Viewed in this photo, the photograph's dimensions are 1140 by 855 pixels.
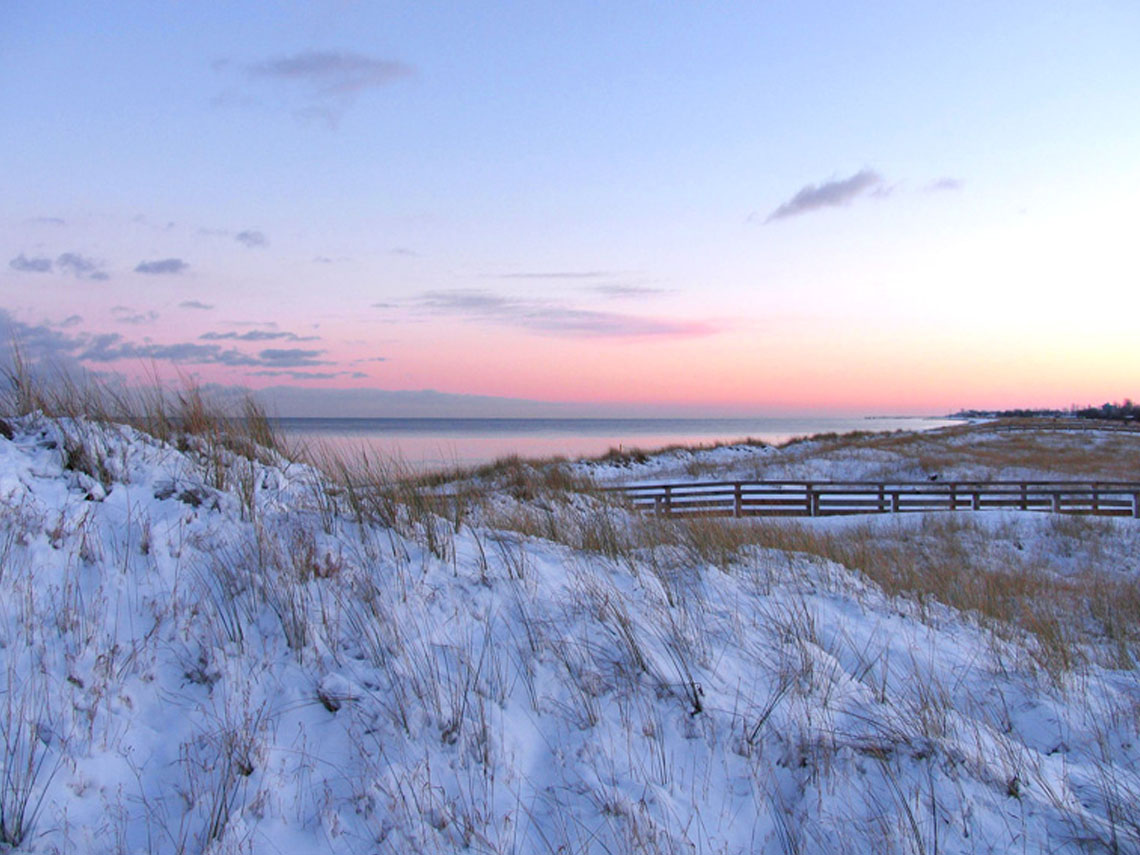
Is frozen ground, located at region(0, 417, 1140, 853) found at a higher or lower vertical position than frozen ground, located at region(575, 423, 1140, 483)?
higher

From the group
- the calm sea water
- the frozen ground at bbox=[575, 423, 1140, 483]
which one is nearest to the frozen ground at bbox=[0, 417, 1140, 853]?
the calm sea water

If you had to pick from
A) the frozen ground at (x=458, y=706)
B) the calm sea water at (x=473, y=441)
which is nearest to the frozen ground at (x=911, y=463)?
the calm sea water at (x=473, y=441)

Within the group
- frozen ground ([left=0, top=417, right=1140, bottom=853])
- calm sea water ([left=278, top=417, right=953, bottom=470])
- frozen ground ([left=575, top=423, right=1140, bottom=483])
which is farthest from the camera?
frozen ground ([left=575, top=423, right=1140, bottom=483])

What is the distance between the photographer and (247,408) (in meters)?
8.73

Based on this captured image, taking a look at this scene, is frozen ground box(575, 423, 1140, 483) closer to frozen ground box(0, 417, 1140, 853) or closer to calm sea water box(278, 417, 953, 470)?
calm sea water box(278, 417, 953, 470)

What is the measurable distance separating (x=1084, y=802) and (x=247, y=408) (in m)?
9.14

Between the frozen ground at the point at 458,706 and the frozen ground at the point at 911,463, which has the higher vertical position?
the frozen ground at the point at 458,706

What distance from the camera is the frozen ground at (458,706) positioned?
3.21 meters

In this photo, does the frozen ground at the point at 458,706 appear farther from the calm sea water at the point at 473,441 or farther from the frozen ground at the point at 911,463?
the frozen ground at the point at 911,463

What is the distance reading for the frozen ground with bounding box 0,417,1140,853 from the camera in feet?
10.5

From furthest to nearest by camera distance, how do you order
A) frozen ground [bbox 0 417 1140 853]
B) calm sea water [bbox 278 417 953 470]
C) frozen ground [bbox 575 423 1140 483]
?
frozen ground [bbox 575 423 1140 483] → calm sea water [bbox 278 417 953 470] → frozen ground [bbox 0 417 1140 853]

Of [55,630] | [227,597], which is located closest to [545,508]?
[227,597]

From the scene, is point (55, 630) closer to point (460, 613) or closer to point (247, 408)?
point (460, 613)

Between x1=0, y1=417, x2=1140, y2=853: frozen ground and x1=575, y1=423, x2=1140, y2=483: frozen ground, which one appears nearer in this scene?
x1=0, y1=417, x2=1140, y2=853: frozen ground
